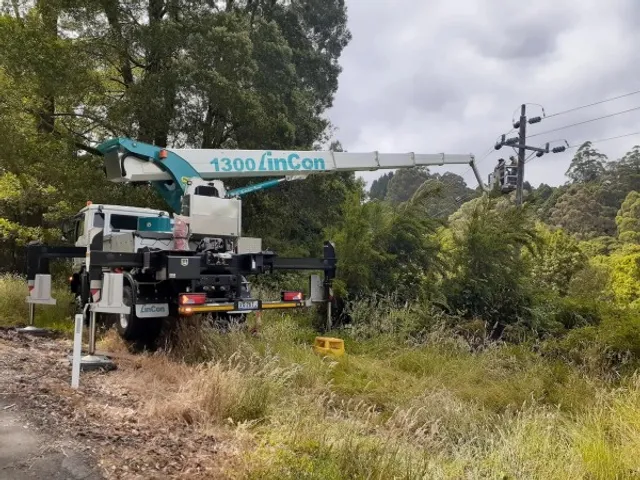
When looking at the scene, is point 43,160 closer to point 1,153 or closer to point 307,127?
point 1,153

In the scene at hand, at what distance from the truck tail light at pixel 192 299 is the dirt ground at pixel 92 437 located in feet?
4.30

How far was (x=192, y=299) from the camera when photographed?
23.7 ft

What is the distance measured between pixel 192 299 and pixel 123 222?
4281mm

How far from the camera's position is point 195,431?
14.6 ft

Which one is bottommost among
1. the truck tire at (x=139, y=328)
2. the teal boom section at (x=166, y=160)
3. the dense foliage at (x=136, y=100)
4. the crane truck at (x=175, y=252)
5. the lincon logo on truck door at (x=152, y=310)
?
the truck tire at (x=139, y=328)

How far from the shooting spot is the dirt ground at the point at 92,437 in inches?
142

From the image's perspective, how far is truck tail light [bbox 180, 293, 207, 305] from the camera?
7180 mm

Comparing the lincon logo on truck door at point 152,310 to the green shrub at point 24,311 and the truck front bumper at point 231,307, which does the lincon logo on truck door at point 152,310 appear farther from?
the green shrub at point 24,311

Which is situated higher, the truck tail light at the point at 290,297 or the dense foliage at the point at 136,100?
the dense foliage at the point at 136,100

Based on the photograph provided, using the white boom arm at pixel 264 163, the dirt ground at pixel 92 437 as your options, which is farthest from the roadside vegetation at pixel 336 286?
the white boom arm at pixel 264 163

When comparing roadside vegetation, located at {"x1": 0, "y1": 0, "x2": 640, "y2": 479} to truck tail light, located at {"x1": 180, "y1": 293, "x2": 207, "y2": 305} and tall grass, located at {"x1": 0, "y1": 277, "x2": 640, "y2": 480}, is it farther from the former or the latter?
truck tail light, located at {"x1": 180, "y1": 293, "x2": 207, "y2": 305}

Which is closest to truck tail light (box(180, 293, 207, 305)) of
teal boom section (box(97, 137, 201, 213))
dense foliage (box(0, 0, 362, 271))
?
teal boom section (box(97, 137, 201, 213))

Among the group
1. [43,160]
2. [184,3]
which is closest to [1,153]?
[43,160]

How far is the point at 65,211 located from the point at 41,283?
714cm
